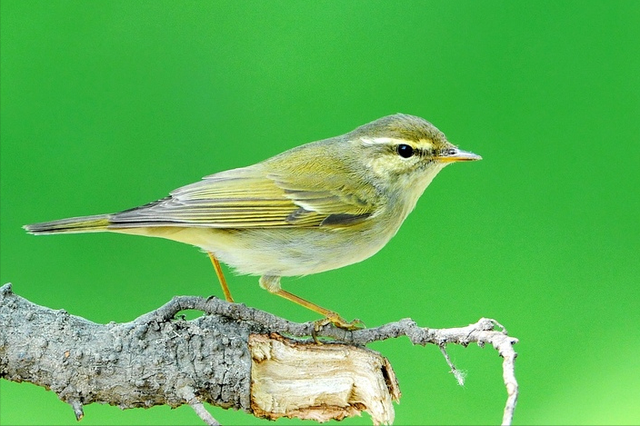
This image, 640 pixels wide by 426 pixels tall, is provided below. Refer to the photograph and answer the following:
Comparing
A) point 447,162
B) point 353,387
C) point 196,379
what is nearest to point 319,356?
point 353,387

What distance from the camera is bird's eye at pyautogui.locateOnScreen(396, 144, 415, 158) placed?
375 centimetres

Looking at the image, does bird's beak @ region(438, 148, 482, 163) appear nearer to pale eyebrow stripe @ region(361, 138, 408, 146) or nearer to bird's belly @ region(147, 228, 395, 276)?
pale eyebrow stripe @ region(361, 138, 408, 146)

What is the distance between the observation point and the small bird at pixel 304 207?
3.45 meters

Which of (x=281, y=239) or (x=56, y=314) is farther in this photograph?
(x=281, y=239)

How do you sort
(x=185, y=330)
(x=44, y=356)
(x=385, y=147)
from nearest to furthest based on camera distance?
1. (x=44, y=356)
2. (x=185, y=330)
3. (x=385, y=147)

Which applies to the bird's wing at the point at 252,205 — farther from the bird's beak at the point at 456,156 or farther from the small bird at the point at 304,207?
the bird's beak at the point at 456,156

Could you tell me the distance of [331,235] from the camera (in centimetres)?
357

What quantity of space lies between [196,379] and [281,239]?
0.91 m

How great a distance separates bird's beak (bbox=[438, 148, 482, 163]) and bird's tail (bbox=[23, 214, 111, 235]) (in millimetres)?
1684

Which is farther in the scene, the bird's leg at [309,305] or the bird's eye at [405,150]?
the bird's eye at [405,150]

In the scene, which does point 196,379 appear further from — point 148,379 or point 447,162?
point 447,162

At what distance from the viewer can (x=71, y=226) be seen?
10.9 ft

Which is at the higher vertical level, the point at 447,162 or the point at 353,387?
the point at 447,162

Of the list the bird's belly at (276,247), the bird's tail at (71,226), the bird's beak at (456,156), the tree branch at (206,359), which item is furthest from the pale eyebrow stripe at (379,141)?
the bird's tail at (71,226)
